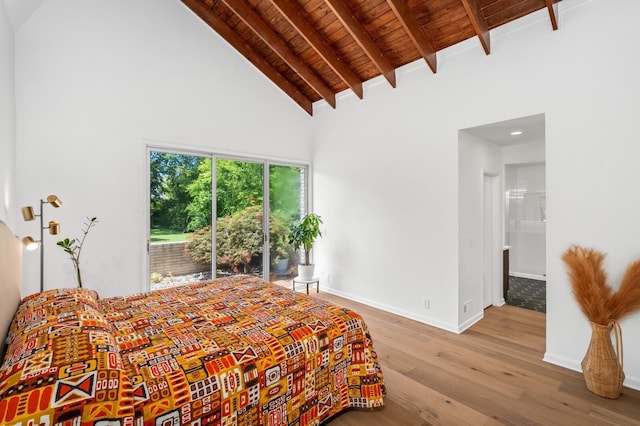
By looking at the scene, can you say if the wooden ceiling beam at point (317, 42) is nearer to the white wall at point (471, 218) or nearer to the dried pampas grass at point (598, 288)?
the white wall at point (471, 218)

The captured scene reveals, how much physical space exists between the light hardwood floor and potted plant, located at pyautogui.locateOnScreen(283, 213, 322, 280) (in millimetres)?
1584

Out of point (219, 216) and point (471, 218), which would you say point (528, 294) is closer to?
point (471, 218)

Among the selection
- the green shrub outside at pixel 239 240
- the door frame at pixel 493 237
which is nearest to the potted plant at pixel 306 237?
the green shrub outside at pixel 239 240

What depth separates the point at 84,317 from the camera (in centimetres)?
171

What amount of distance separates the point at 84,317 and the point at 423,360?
2710 mm

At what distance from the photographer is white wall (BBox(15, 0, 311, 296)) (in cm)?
307

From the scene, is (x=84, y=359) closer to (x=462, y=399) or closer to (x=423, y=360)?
(x=462, y=399)

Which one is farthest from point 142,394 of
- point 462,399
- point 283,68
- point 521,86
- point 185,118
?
point 283,68

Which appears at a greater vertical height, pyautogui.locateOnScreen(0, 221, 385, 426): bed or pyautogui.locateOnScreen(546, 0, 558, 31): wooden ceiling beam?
pyautogui.locateOnScreen(546, 0, 558, 31): wooden ceiling beam

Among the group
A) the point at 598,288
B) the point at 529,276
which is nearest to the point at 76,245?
the point at 598,288

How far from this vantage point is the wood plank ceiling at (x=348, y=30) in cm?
303

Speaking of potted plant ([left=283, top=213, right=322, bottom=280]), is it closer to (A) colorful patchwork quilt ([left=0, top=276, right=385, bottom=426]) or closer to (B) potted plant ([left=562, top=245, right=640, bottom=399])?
(A) colorful patchwork quilt ([left=0, top=276, right=385, bottom=426])

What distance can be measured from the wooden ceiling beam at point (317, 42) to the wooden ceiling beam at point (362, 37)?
0.49 m

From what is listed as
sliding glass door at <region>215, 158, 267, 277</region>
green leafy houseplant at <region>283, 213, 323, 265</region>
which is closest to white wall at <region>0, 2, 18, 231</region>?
sliding glass door at <region>215, 158, 267, 277</region>
